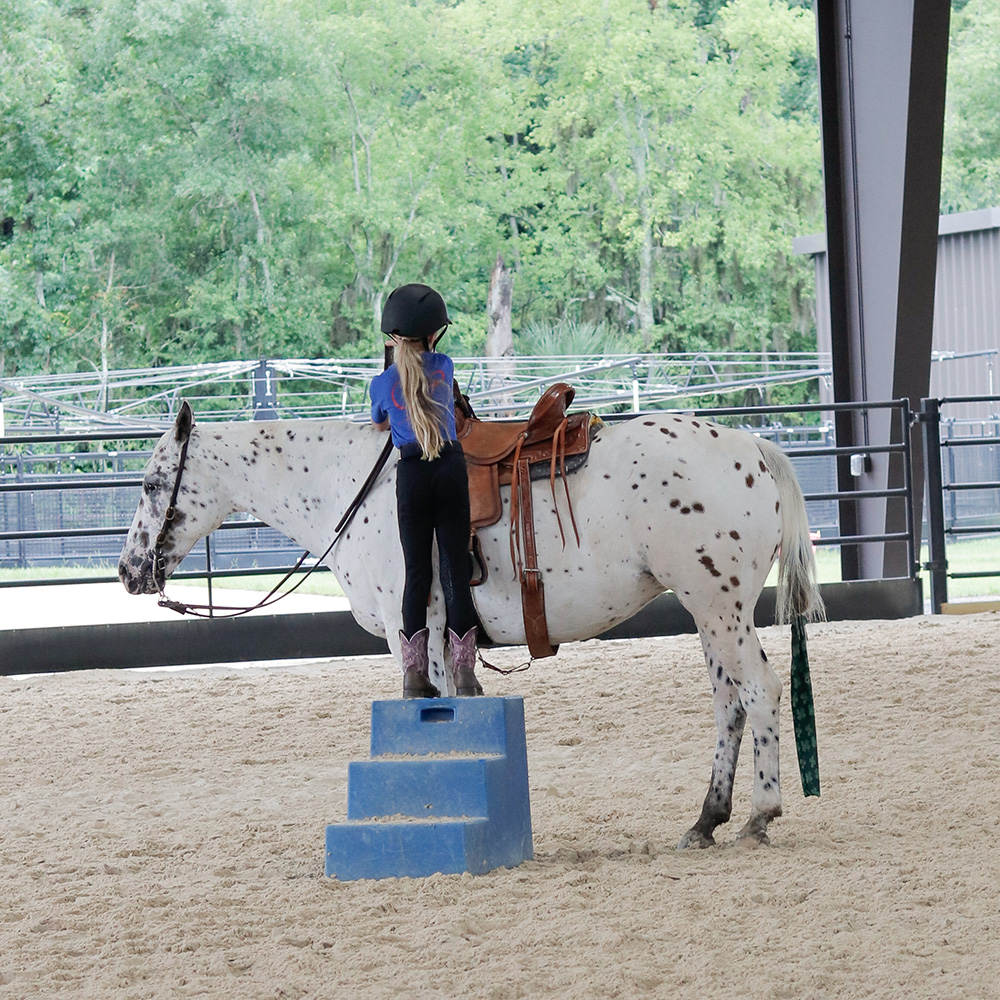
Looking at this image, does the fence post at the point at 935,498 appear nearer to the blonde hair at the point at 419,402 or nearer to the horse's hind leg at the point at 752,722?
the horse's hind leg at the point at 752,722

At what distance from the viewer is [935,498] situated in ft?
24.8

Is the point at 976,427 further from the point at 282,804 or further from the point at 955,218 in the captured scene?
the point at 282,804

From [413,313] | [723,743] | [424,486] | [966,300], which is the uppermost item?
[966,300]

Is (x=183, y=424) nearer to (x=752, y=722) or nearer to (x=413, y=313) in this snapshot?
(x=413, y=313)

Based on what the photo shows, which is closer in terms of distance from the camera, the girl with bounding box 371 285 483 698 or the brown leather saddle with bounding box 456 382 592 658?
the girl with bounding box 371 285 483 698

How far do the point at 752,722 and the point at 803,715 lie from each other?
0.25 metres

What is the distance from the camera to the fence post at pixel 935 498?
7551mm

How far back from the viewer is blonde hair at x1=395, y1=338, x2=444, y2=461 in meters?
3.14

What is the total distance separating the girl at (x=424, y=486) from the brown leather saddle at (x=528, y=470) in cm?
18

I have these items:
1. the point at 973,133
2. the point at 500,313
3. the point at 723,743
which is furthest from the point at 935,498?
the point at 973,133

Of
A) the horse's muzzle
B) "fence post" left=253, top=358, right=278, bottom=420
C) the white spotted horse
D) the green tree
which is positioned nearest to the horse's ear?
the horse's muzzle

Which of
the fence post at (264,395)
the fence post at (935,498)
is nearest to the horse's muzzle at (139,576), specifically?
the fence post at (935,498)

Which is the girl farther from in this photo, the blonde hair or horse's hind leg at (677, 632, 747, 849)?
horse's hind leg at (677, 632, 747, 849)

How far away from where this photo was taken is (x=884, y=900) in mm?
2605
